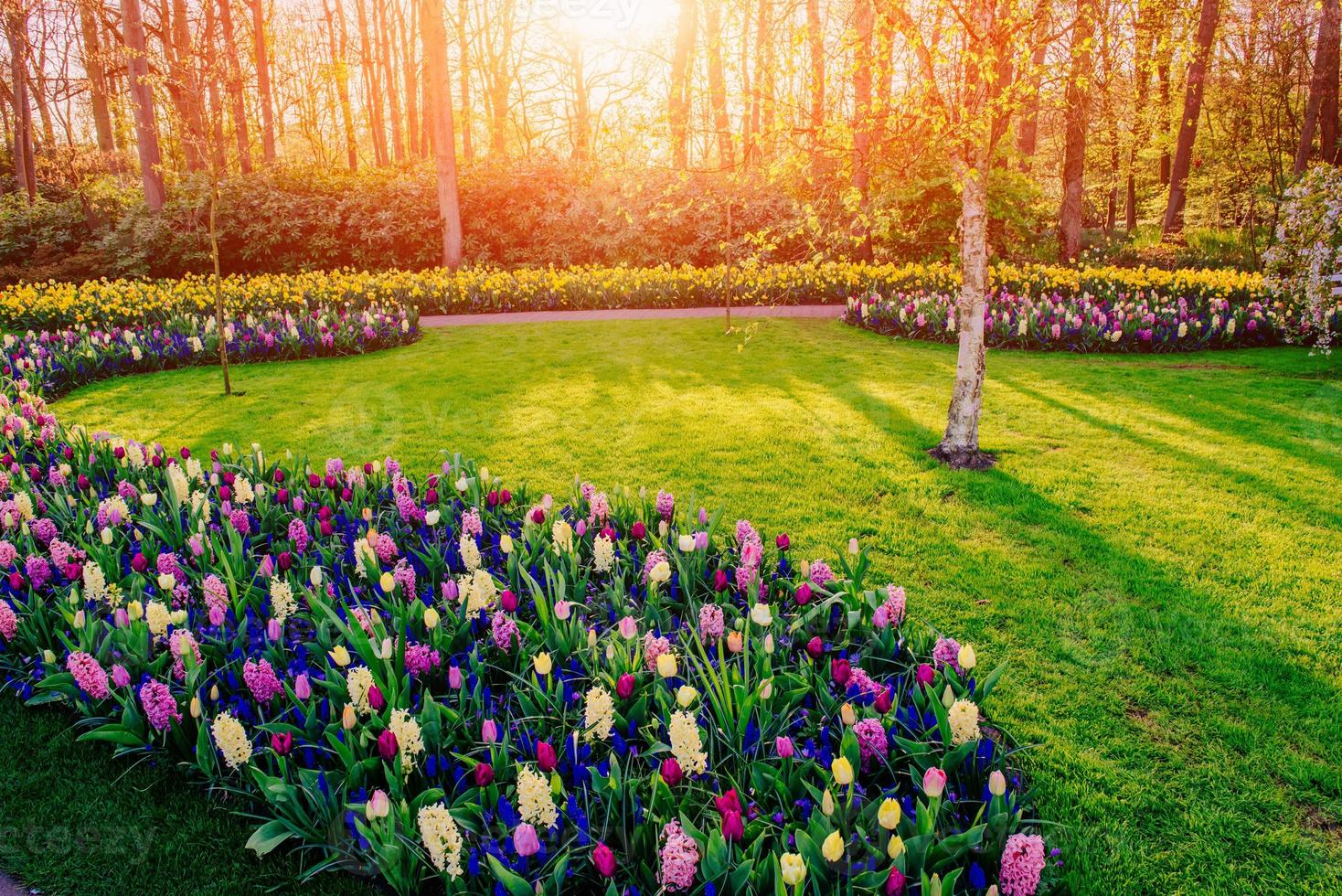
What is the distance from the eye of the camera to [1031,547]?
4602 millimetres

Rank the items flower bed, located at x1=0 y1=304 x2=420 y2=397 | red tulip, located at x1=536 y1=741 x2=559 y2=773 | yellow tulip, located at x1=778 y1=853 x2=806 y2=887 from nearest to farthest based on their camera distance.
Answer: yellow tulip, located at x1=778 y1=853 x2=806 y2=887, red tulip, located at x1=536 y1=741 x2=559 y2=773, flower bed, located at x1=0 y1=304 x2=420 y2=397

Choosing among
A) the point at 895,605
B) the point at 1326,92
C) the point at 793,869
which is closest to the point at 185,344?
the point at 895,605

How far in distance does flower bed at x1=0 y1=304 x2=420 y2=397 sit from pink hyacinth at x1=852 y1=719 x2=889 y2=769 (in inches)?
369

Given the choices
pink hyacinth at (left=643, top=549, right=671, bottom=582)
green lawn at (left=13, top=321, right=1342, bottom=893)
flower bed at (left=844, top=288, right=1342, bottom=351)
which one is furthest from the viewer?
flower bed at (left=844, top=288, right=1342, bottom=351)

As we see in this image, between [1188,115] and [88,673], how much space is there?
24.1 meters

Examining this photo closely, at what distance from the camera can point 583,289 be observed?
1398 cm

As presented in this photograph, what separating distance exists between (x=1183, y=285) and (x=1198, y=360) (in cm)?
231

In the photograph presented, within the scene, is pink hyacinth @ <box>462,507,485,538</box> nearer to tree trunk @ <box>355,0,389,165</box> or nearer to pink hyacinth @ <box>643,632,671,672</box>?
pink hyacinth @ <box>643,632,671,672</box>

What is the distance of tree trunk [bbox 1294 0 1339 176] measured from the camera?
15.7 metres

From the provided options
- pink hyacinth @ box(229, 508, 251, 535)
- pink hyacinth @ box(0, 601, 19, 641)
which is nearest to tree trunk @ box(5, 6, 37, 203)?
pink hyacinth @ box(229, 508, 251, 535)

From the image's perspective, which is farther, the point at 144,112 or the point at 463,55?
the point at 463,55

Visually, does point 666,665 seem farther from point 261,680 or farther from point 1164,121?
point 1164,121

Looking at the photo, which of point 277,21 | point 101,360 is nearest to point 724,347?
point 101,360

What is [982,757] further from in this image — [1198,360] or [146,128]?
[146,128]
